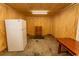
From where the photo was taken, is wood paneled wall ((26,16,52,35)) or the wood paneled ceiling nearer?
the wood paneled ceiling

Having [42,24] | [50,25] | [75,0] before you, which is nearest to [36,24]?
[42,24]

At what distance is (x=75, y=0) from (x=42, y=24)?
945cm

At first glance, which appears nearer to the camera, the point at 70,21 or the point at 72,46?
the point at 72,46

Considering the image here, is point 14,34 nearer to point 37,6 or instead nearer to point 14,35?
point 14,35

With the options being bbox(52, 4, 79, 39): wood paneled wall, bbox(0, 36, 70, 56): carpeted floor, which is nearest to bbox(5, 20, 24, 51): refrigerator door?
bbox(0, 36, 70, 56): carpeted floor

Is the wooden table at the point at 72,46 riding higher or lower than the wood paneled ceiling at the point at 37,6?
lower

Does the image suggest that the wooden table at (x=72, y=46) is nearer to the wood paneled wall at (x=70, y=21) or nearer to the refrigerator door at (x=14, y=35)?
the wood paneled wall at (x=70, y=21)

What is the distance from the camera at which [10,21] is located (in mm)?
4402

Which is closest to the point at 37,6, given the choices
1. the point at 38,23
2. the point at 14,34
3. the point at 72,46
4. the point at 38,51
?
the point at 14,34

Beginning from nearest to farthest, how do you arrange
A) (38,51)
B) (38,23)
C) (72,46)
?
1. (72,46)
2. (38,51)
3. (38,23)

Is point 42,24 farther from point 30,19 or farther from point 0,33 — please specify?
point 0,33

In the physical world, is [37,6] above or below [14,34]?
above

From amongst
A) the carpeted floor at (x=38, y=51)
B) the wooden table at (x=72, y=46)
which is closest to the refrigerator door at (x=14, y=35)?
the carpeted floor at (x=38, y=51)

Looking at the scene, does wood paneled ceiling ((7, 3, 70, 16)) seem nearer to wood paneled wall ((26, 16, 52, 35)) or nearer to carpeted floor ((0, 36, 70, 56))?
carpeted floor ((0, 36, 70, 56))
